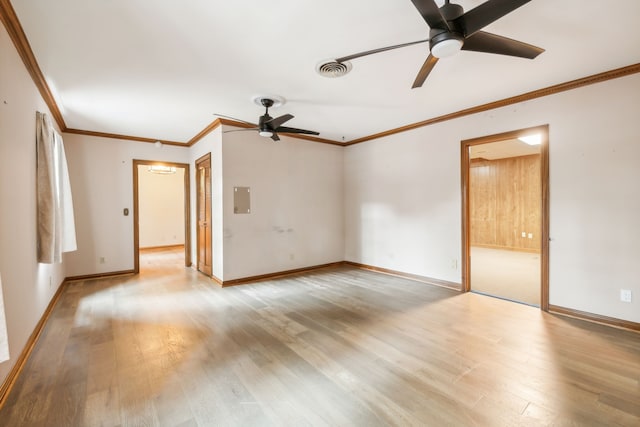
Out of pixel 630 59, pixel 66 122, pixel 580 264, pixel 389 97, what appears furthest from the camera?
pixel 66 122

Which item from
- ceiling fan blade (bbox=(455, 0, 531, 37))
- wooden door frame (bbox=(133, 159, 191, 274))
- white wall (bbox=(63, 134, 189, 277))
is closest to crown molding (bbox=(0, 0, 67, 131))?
white wall (bbox=(63, 134, 189, 277))

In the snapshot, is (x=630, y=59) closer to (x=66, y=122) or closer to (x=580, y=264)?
(x=580, y=264)

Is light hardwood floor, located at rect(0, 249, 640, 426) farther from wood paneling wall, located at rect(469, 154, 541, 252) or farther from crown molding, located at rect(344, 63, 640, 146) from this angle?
wood paneling wall, located at rect(469, 154, 541, 252)

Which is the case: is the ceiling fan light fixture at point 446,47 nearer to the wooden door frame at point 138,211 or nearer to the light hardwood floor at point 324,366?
the light hardwood floor at point 324,366

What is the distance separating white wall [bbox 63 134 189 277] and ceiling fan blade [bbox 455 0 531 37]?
5798mm

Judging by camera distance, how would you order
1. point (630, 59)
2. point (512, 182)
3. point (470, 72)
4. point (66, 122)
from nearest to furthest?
point (630, 59) → point (470, 72) → point (66, 122) → point (512, 182)

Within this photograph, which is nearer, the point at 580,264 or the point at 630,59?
the point at 630,59

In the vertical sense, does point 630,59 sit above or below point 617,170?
above

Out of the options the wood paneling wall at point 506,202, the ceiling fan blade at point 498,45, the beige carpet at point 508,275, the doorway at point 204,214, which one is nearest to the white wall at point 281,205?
the doorway at point 204,214

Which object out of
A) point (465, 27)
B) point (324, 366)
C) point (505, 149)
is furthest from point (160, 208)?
point (505, 149)

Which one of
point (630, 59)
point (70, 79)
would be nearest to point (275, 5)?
point (70, 79)

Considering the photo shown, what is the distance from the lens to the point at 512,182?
7891 millimetres

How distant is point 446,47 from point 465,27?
0.14 metres

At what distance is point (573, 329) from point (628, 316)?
0.59 metres
